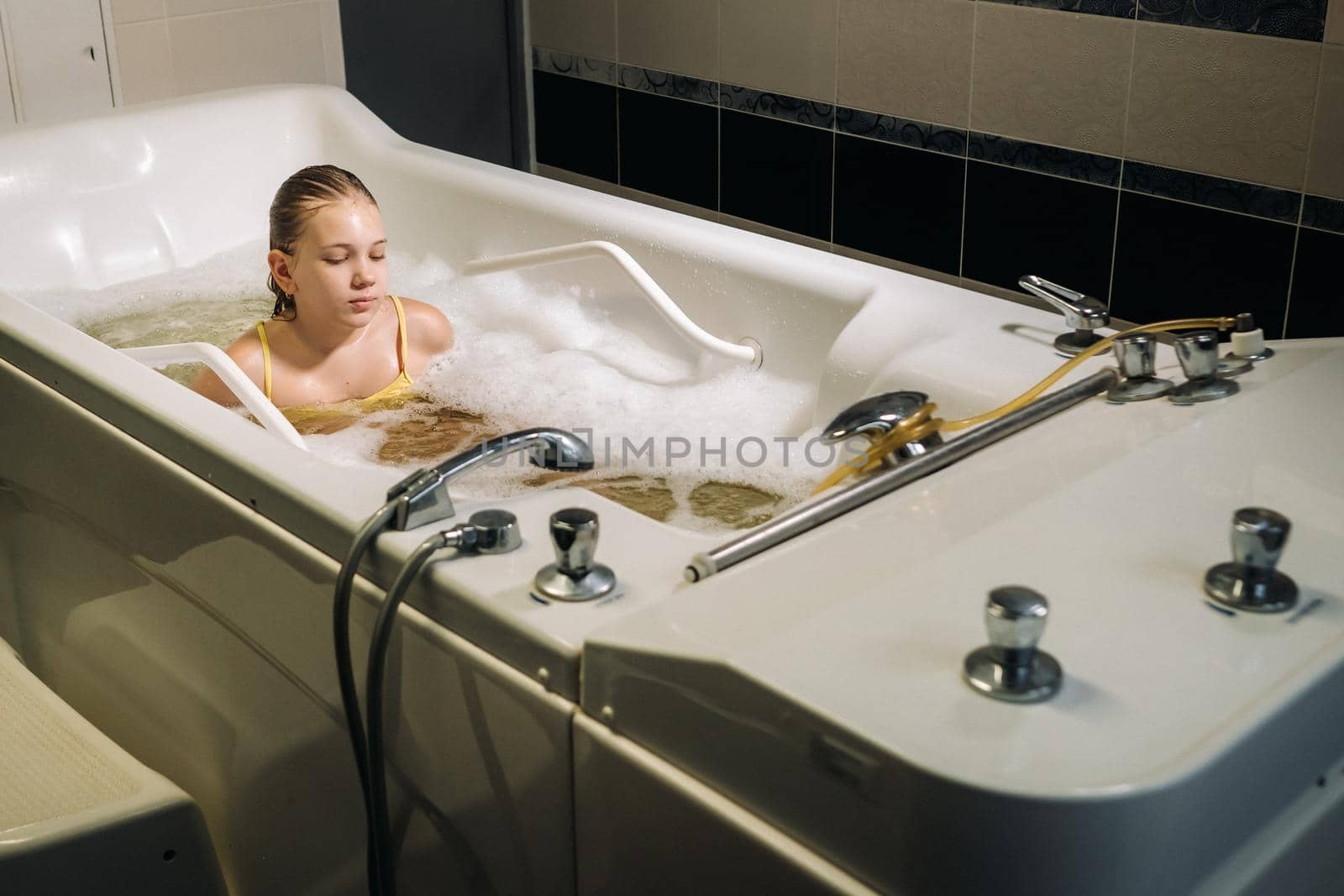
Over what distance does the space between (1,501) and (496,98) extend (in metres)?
1.79

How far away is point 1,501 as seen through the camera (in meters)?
1.84

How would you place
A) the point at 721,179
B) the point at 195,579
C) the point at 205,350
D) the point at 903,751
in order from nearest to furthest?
1. the point at 903,751
2. the point at 195,579
3. the point at 205,350
4. the point at 721,179

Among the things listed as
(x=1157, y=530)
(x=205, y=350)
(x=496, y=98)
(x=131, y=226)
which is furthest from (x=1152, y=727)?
(x=496, y=98)

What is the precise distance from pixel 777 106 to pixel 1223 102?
863 mm

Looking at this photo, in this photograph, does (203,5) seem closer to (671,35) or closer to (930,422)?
(671,35)

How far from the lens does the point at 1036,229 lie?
2285 millimetres

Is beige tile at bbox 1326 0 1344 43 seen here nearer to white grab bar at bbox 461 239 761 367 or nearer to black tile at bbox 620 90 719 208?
white grab bar at bbox 461 239 761 367

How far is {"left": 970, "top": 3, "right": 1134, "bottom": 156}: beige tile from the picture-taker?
212 cm

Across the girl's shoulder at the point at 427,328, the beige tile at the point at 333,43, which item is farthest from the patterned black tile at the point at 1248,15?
the beige tile at the point at 333,43

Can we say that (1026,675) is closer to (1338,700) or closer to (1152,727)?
(1152,727)

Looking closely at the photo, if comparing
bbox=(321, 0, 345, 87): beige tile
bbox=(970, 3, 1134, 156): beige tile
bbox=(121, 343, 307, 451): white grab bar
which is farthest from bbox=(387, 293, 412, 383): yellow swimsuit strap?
bbox=(321, 0, 345, 87): beige tile

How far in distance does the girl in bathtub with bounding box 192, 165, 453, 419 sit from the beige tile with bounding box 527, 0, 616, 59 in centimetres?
112

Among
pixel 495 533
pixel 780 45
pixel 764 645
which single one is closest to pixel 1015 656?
pixel 764 645

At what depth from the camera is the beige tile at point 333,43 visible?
300 centimetres
